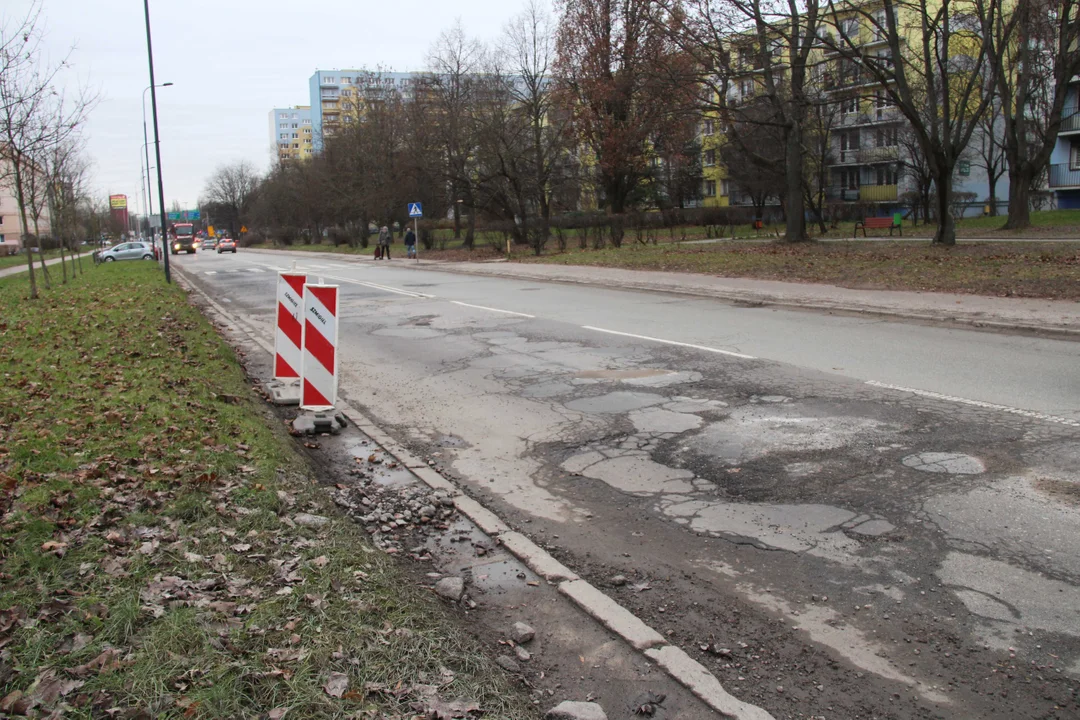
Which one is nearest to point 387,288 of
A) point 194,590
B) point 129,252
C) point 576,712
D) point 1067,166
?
point 194,590

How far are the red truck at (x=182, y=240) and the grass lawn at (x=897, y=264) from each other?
2442 inches

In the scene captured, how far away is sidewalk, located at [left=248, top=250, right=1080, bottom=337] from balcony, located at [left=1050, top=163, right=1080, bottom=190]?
42.4 m

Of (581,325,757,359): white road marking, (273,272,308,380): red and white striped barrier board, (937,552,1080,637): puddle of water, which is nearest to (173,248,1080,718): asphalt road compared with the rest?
(937,552,1080,637): puddle of water

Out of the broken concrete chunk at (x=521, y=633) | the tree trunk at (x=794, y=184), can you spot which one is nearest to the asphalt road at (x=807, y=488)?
the broken concrete chunk at (x=521, y=633)

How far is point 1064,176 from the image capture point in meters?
53.1

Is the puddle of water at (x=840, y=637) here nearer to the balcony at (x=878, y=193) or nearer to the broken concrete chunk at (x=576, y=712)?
the broken concrete chunk at (x=576, y=712)

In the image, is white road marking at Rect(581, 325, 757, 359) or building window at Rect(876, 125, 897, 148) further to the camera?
building window at Rect(876, 125, 897, 148)

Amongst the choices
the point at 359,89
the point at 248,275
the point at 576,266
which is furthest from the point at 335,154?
the point at 576,266

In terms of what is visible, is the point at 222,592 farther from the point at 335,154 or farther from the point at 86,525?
the point at 335,154

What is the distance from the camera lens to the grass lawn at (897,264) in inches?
623

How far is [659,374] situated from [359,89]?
60.4m

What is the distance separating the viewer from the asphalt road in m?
3.47

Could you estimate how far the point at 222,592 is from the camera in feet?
12.6

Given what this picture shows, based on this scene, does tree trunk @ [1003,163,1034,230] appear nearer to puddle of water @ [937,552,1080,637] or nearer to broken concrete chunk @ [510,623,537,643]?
puddle of water @ [937,552,1080,637]
